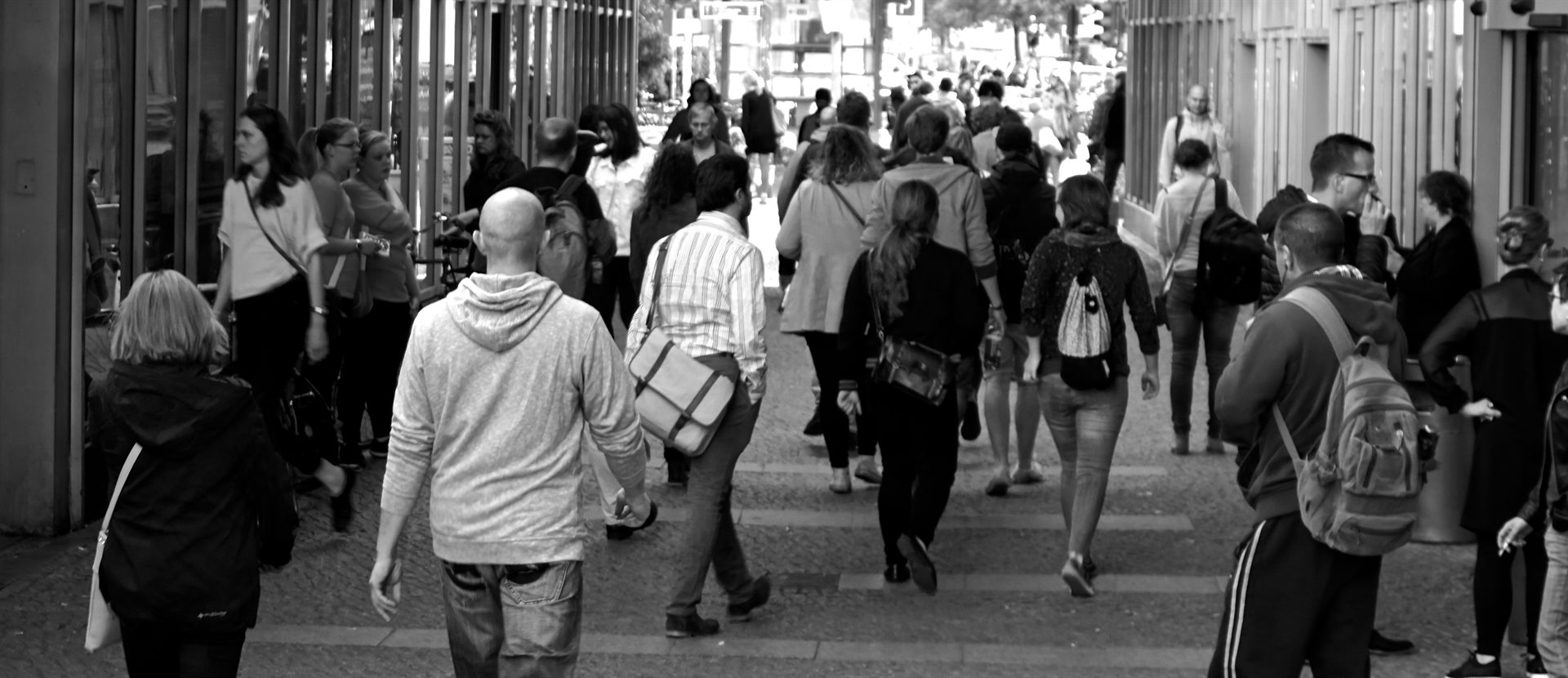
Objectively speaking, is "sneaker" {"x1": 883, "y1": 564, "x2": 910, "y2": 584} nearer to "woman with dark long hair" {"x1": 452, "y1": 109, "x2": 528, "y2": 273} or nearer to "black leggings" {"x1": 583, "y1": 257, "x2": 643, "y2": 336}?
"black leggings" {"x1": 583, "y1": 257, "x2": 643, "y2": 336}

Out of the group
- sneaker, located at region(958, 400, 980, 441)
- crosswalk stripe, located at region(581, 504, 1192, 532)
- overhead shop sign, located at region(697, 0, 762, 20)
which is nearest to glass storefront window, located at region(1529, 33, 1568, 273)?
crosswalk stripe, located at region(581, 504, 1192, 532)

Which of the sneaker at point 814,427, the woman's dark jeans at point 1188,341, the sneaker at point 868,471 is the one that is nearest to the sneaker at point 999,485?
the sneaker at point 868,471

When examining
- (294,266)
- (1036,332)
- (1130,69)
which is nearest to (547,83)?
(1130,69)

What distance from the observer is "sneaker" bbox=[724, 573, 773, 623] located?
7.79 metres

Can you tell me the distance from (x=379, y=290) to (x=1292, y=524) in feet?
20.7

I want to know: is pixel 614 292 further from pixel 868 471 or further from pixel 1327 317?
pixel 1327 317

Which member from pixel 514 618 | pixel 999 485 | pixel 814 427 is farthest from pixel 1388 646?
pixel 814 427

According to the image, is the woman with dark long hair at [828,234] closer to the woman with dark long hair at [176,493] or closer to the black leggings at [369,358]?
the black leggings at [369,358]

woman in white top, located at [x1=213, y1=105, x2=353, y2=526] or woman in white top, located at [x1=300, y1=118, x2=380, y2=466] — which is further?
woman in white top, located at [x1=300, y1=118, x2=380, y2=466]

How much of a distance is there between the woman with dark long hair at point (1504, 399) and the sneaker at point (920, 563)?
2.03 meters

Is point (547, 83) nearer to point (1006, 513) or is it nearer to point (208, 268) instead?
point (208, 268)

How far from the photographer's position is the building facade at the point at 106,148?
913cm

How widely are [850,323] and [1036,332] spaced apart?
0.72 m

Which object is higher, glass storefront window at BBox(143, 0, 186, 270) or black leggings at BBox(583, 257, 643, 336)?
glass storefront window at BBox(143, 0, 186, 270)
